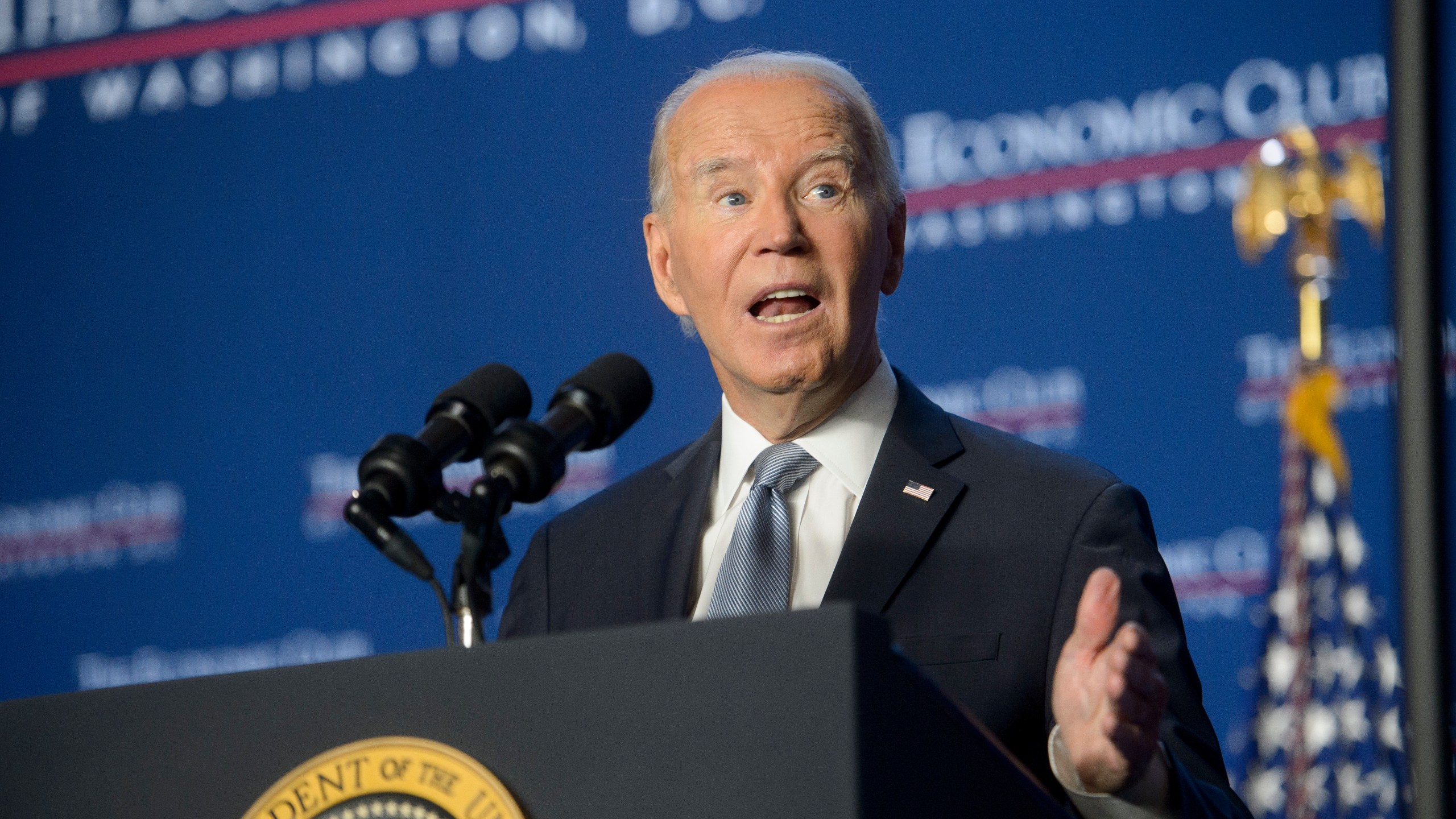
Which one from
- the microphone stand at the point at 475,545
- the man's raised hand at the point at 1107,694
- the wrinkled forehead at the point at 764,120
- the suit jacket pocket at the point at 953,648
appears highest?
the wrinkled forehead at the point at 764,120

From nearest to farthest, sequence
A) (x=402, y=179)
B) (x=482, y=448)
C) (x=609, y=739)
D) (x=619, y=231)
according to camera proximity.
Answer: (x=609, y=739) < (x=482, y=448) < (x=619, y=231) < (x=402, y=179)

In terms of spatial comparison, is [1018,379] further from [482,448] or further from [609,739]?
[609,739]

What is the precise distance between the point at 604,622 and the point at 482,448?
1.71 feet

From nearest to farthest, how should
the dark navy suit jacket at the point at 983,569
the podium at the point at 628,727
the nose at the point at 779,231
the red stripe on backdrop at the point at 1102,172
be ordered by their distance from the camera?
1. the podium at the point at 628,727
2. the dark navy suit jacket at the point at 983,569
3. the nose at the point at 779,231
4. the red stripe on backdrop at the point at 1102,172

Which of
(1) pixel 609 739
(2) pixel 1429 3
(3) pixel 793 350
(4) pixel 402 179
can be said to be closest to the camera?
(2) pixel 1429 3

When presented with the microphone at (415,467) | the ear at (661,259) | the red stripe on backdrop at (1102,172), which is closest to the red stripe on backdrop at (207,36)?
the red stripe on backdrop at (1102,172)

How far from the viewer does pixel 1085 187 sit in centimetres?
304

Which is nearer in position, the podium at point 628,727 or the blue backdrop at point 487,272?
the podium at point 628,727

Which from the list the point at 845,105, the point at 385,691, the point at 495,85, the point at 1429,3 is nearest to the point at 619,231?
the point at 495,85

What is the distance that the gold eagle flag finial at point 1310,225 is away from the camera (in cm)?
273

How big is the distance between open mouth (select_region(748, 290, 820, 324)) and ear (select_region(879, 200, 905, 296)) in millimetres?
172

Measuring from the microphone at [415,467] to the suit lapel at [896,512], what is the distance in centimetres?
45

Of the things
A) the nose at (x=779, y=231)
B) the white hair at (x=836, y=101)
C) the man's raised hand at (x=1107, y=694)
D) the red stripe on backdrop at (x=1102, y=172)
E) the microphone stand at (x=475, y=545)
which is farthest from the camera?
the red stripe on backdrop at (x=1102, y=172)

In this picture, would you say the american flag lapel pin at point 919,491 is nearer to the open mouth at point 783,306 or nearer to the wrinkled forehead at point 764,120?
the open mouth at point 783,306
